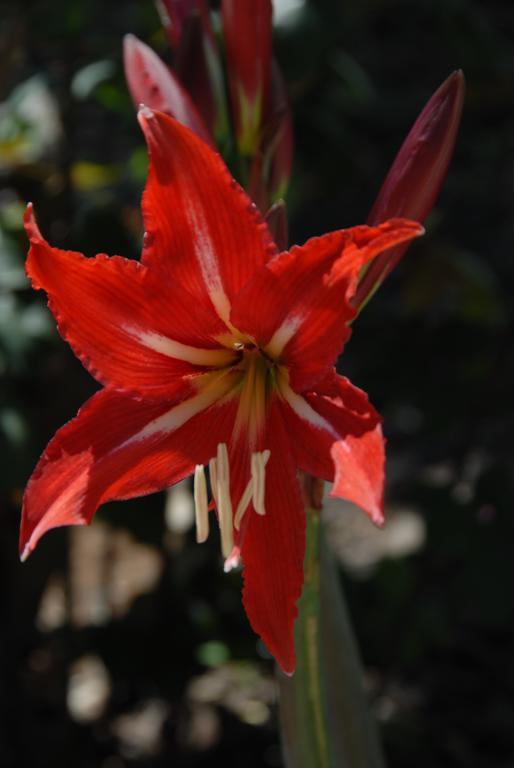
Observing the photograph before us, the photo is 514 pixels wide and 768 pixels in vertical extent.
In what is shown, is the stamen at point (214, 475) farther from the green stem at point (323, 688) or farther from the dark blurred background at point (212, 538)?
the dark blurred background at point (212, 538)

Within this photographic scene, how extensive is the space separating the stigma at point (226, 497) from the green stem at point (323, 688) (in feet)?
0.27

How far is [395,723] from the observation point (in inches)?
65.1

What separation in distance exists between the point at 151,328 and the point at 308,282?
116 mm

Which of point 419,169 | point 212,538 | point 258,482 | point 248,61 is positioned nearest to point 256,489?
point 258,482

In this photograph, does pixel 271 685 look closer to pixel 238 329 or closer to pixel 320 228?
pixel 238 329

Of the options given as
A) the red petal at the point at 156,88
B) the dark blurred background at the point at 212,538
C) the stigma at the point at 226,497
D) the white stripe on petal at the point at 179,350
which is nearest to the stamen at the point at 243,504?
the stigma at the point at 226,497

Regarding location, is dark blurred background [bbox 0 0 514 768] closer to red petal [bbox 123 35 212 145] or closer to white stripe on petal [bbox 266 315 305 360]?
red petal [bbox 123 35 212 145]

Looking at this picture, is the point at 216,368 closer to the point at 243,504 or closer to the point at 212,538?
the point at 243,504

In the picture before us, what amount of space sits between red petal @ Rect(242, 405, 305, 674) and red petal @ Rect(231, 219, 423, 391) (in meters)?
0.06

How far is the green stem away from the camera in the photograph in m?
0.80

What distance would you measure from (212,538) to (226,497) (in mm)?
897

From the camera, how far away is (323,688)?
85 cm

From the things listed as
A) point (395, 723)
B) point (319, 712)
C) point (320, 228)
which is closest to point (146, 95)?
point (319, 712)

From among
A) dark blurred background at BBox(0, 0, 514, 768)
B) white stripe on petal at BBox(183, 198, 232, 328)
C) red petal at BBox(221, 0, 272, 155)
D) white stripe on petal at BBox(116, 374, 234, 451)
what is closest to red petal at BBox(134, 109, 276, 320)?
white stripe on petal at BBox(183, 198, 232, 328)
